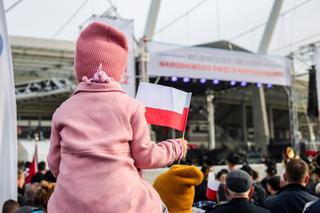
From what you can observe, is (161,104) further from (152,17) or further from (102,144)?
(152,17)

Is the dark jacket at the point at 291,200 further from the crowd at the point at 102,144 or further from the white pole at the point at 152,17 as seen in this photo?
the white pole at the point at 152,17

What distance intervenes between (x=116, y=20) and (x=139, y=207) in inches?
346

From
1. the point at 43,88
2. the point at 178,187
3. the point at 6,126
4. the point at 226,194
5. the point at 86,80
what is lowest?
the point at 226,194

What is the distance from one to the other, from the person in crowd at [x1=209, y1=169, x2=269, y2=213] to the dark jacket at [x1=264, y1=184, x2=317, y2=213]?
70 cm

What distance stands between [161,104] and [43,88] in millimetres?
13745

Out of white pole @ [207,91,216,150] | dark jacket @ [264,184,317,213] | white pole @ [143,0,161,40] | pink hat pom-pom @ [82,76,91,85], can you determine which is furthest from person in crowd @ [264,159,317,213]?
white pole @ [207,91,216,150]

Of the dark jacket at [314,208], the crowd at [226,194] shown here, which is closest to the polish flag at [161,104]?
the crowd at [226,194]

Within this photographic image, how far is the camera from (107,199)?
1430 mm

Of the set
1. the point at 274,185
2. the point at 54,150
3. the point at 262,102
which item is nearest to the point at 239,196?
the point at 54,150

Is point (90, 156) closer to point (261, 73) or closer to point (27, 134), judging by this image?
point (261, 73)

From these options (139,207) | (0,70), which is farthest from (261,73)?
(139,207)

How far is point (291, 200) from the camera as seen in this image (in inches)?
137

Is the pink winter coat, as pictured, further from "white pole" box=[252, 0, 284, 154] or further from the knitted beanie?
"white pole" box=[252, 0, 284, 154]

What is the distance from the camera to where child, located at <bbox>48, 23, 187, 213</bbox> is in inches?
56.9
